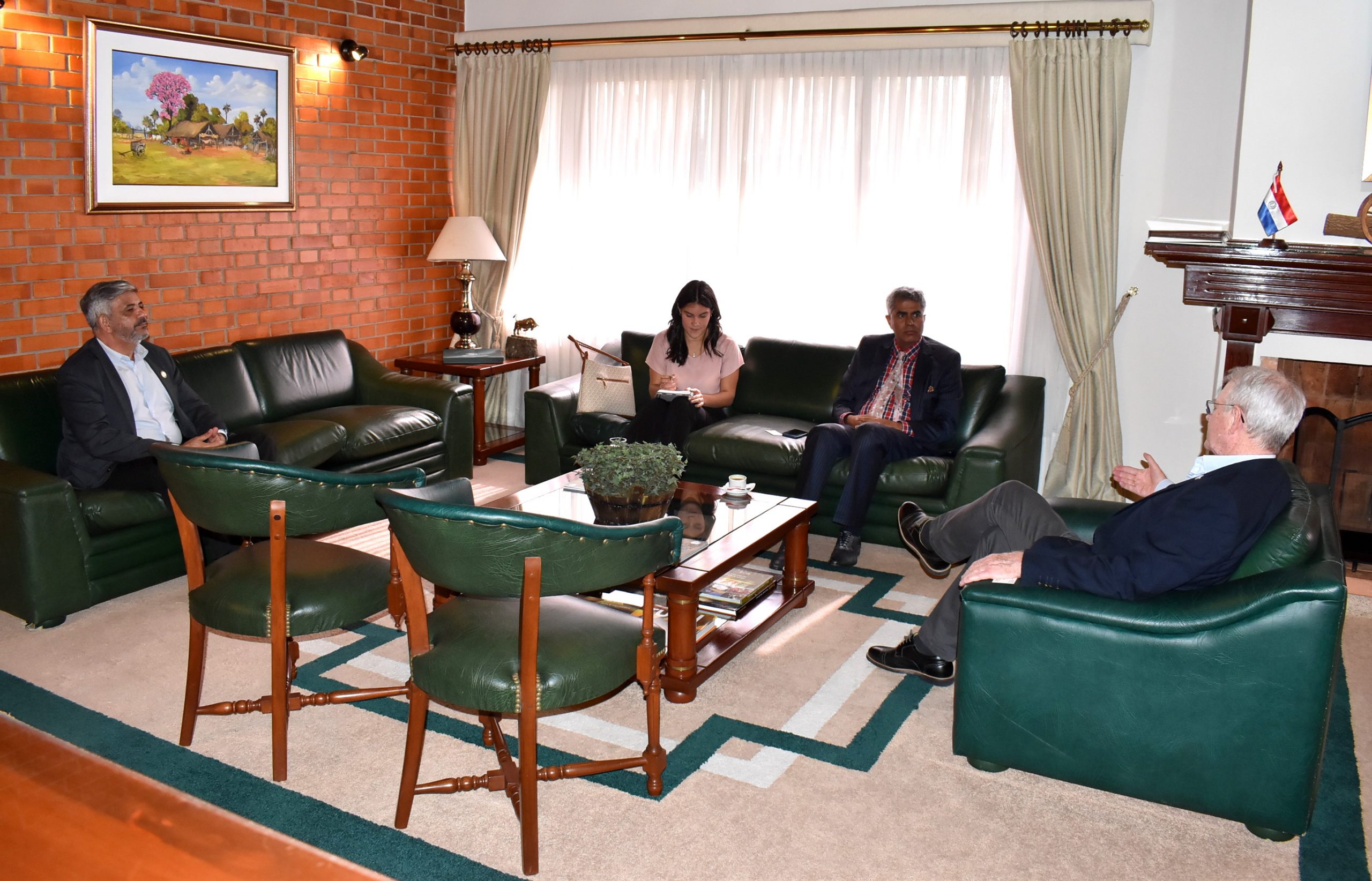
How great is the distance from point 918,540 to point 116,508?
279 centimetres

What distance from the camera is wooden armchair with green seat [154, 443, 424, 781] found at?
2635mm

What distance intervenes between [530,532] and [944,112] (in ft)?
13.1

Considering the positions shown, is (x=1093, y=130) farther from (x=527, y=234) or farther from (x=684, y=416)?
(x=527, y=234)

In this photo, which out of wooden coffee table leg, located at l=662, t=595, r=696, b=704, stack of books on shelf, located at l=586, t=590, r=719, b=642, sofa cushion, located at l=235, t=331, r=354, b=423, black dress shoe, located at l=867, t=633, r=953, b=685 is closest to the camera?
wooden coffee table leg, located at l=662, t=595, r=696, b=704

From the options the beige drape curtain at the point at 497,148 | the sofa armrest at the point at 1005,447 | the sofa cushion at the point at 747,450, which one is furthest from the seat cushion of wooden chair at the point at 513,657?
the beige drape curtain at the point at 497,148

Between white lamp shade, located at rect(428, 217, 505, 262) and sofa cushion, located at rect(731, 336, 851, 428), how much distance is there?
165cm

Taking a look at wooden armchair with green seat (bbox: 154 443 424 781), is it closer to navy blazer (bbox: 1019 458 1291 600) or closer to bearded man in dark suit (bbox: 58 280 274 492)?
bearded man in dark suit (bbox: 58 280 274 492)

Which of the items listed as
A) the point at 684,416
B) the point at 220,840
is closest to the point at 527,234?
the point at 684,416

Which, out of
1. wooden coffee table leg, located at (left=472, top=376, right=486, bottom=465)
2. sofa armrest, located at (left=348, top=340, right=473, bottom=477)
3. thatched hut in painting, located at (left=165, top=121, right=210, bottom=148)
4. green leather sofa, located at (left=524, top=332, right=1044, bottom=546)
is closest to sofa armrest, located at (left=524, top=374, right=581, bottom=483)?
green leather sofa, located at (left=524, top=332, right=1044, bottom=546)

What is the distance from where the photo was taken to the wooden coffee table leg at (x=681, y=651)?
326 centimetres

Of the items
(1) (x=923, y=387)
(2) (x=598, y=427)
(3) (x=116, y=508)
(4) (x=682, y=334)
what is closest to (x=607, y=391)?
(2) (x=598, y=427)

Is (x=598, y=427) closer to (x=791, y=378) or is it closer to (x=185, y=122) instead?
(x=791, y=378)

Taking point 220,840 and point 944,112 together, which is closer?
point 220,840

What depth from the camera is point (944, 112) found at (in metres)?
5.41
